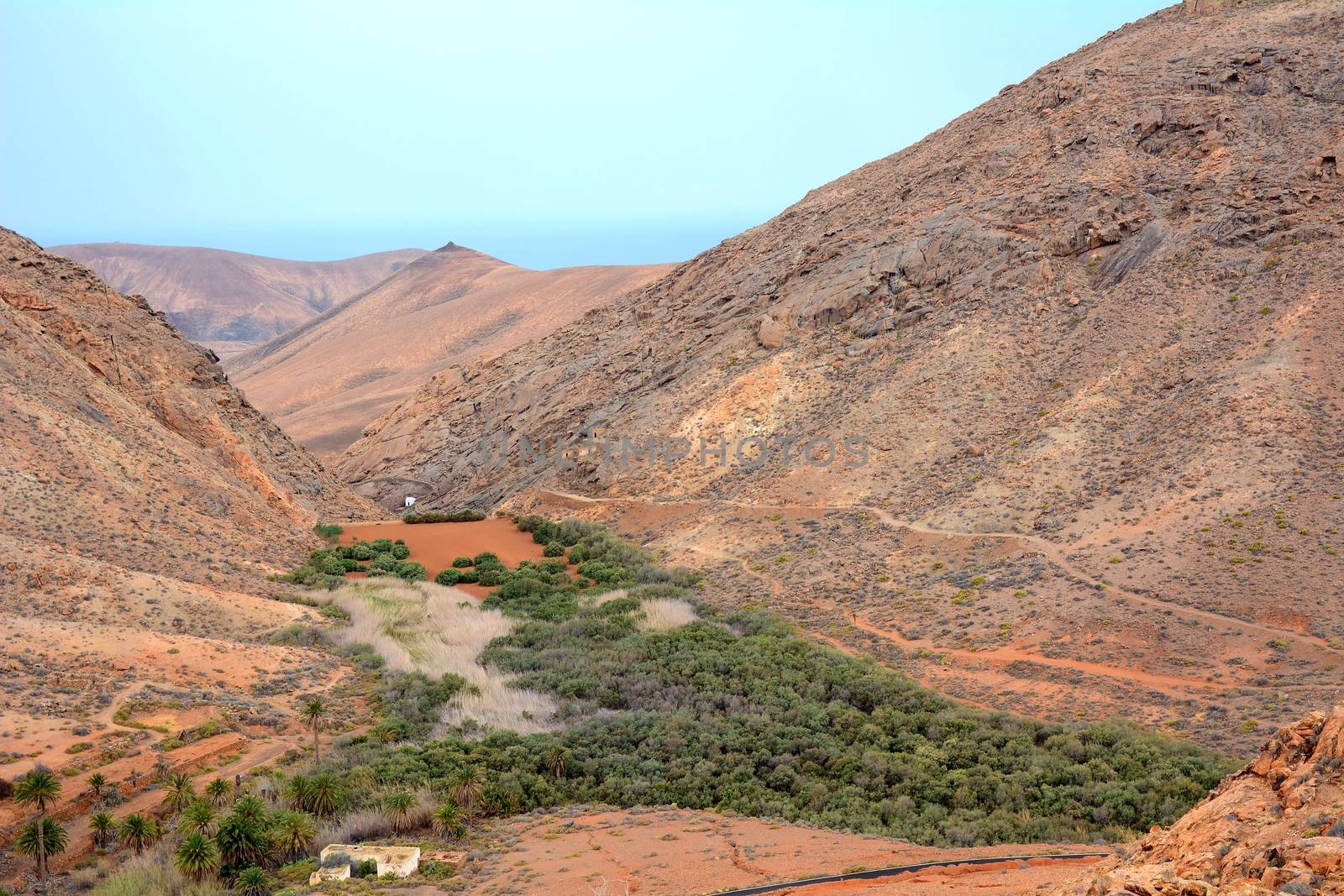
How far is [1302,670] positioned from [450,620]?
60.9 ft

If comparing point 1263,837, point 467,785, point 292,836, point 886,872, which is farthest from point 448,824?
point 1263,837

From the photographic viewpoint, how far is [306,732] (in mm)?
18984

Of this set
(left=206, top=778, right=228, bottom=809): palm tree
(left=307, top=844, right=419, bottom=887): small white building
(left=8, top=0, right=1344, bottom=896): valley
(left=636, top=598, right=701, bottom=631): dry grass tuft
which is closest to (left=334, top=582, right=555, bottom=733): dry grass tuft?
(left=8, top=0, right=1344, bottom=896): valley

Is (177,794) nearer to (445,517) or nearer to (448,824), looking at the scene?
(448,824)

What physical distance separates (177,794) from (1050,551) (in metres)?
19.1

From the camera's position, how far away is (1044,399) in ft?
101

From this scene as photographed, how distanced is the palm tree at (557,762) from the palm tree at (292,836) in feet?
12.6

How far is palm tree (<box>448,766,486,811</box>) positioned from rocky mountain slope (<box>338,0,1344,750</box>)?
9.68 meters

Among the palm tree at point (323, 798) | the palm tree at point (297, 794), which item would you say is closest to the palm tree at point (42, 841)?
the palm tree at point (297, 794)

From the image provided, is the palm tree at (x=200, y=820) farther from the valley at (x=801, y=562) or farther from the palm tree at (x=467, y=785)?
the palm tree at (x=467, y=785)

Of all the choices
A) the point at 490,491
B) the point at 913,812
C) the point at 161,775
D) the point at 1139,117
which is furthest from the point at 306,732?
the point at 1139,117

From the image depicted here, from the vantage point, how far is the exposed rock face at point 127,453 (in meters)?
24.9

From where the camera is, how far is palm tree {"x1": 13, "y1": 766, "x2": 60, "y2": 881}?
13.5 metres

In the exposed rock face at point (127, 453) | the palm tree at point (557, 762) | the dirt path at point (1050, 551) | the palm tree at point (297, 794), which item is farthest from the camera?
the exposed rock face at point (127, 453)
